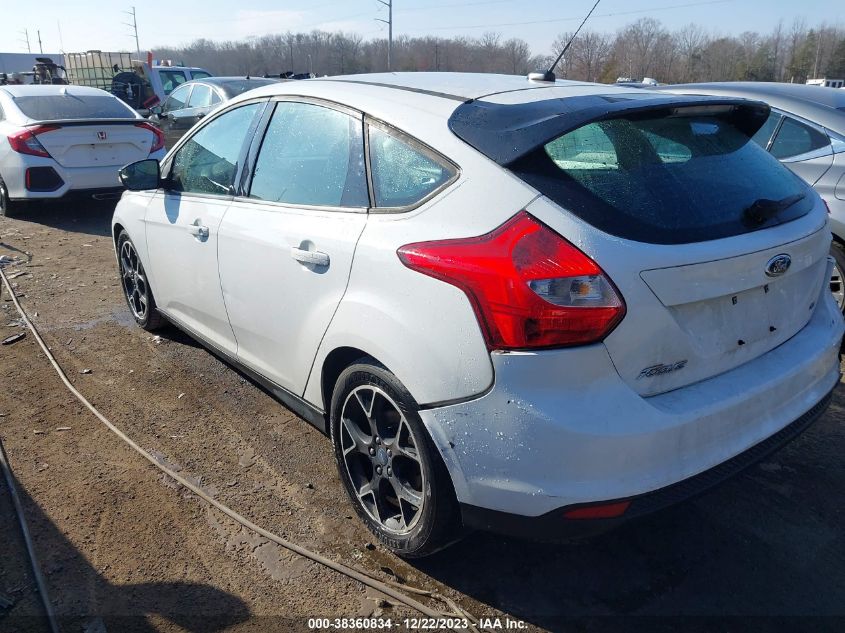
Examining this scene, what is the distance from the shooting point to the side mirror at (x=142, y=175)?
4238 mm


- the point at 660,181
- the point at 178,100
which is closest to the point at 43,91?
the point at 178,100

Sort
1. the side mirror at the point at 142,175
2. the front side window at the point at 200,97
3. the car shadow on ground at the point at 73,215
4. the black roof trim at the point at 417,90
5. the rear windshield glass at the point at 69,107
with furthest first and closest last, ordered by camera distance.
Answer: the front side window at the point at 200,97, the car shadow on ground at the point at 73,215, the rear windshield glass at the point at 69,107, the side mirror at the point at 142,175, the black roof trim at the point at 417,90

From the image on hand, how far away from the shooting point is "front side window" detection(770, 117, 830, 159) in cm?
476

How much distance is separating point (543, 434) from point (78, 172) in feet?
26.7

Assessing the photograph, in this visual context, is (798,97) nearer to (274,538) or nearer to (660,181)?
(660,181)

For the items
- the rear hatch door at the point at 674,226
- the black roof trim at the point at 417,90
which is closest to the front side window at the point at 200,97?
the black roof trim at the point at 417,90

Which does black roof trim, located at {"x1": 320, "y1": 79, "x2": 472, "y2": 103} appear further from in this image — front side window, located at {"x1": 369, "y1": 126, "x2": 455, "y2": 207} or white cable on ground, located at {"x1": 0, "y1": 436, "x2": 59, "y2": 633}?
white cable on ground, located at {"x1": 0, "y1": 436, "x2": 59, "y2": 633}

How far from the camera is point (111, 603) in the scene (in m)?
2.53

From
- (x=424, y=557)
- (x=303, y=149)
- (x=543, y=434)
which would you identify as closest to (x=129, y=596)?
(x=424, y=557)

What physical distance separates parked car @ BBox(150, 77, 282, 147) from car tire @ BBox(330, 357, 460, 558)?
10.1 meters

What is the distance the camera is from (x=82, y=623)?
2432 mm

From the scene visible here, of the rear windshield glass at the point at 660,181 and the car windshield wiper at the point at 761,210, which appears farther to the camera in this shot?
the car windshield wiper at the point at 761,210

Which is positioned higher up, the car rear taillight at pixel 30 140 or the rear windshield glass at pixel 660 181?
the rear windshield glass at pixel 660 181

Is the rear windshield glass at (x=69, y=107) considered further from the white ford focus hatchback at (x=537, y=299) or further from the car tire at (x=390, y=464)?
the car tire at (x=390, y=464)
